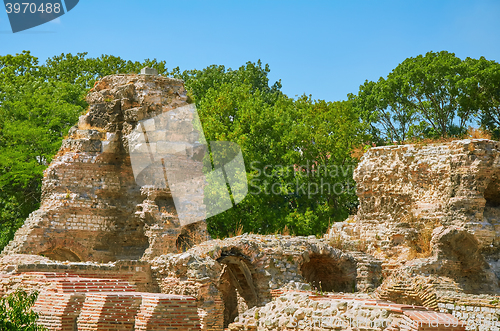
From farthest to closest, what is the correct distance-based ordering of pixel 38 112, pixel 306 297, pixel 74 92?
pixel 74 92
pixel 38 112
pixel 306 297

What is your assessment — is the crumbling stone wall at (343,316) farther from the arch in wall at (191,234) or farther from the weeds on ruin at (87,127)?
the weeds on ruin at (87,127)

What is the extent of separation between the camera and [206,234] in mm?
21266

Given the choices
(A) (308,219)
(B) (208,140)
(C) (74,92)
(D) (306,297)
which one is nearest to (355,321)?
(D) (306,297)

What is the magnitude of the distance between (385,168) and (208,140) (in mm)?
9164

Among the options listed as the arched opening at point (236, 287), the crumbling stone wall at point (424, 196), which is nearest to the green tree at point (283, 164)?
the crumbling stone wall at point (424, 196)

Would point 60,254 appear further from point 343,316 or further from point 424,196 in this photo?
point 343,316

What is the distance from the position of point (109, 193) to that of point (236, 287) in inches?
227

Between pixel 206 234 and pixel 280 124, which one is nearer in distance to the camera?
pixel 206 234

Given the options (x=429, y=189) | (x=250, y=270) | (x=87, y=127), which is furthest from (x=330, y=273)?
(x=87, y=127)

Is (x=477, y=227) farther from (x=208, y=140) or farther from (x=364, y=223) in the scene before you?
(x=208, y=140)

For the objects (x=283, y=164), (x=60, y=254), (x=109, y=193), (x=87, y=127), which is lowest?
(x=60, y=254)

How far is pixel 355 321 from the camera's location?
11.1m

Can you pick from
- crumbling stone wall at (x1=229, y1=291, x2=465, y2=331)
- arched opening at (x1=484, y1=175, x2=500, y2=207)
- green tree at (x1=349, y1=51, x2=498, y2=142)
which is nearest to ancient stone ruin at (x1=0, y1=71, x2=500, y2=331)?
arched opening at (x1=484, y1=175, x2=500, y2=207)

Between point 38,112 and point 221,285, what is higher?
point 38,112
